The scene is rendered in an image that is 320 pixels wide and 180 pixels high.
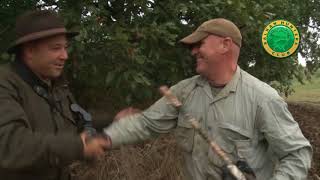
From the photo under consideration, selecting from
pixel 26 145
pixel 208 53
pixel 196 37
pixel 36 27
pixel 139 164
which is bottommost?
pixel 139 164

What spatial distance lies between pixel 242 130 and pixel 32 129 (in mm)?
1258

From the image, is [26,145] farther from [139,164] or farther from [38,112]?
[139,164]

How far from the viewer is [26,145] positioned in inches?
126

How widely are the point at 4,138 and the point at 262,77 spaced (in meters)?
4.70

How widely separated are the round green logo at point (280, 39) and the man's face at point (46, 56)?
3467mm

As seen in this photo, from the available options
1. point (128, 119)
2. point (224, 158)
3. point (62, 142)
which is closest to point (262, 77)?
point (128, 119)

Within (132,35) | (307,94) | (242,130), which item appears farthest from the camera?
(307,94)

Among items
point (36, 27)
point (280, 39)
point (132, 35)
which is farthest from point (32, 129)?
point (280, 39)

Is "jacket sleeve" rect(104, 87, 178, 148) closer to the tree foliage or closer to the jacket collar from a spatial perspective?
the jacket collar

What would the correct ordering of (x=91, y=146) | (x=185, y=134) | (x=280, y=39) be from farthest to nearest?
(x=280, y=39) → (x=185, y=134) → (x=91, y=146)

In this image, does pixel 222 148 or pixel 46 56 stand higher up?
pixel 46 56

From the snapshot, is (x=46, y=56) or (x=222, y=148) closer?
(x=46, y=56)

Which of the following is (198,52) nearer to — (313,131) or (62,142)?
(62,142)

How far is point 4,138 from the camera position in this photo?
10.5ft
